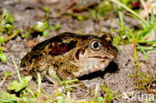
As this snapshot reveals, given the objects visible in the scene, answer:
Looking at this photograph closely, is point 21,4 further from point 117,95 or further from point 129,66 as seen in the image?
point 117,95

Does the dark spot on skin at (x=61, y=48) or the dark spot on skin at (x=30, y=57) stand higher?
the dark spot on skin at (x=61, y=48)

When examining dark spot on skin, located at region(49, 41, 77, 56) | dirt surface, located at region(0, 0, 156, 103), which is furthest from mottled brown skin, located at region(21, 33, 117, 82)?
dirt surface, located at region(0, 0, 156, 103)

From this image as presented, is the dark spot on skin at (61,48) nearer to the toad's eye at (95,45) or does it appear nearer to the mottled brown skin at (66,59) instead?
the mottled brown skin at (66,59)

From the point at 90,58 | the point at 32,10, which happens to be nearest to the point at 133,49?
the point at 90,58

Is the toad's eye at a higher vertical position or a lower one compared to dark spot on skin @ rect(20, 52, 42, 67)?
higher

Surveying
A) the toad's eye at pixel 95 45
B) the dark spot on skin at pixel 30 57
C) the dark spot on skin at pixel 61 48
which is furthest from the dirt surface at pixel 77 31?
the toad's eye at pixel 95 45

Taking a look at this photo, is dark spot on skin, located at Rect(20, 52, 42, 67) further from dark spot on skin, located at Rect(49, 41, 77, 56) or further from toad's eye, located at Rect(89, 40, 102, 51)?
toad's eye, located at Rect(89, 40, 102, 51)

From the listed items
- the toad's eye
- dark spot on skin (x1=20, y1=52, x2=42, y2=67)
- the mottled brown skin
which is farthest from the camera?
dark spot on skin (x1=20, y1=52, x2=42, y2=67)
